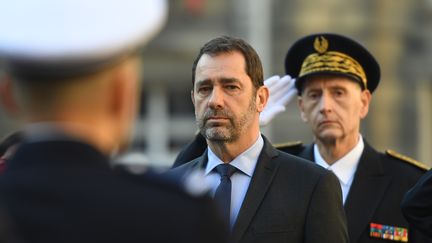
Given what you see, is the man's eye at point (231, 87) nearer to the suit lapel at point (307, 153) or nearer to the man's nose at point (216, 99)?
the man's nose at point (216, 99)

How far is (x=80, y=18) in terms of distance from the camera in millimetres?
1811

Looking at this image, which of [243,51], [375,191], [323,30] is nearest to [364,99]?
[375,191]

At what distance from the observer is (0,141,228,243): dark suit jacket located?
68.8 inches

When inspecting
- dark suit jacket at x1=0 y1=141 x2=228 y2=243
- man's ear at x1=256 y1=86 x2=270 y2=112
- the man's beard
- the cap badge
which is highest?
dark suit jacket at x1=0 y1=141 x2=228 y2=243

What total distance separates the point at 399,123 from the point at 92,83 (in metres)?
12.2

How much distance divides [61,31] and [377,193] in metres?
2.78

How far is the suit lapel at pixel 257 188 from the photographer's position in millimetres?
3449

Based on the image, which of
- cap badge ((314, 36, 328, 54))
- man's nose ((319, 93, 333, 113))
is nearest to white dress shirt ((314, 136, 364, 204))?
man's nose ((319, 93, 333, 113))

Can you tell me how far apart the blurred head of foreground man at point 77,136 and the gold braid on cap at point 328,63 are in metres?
2.86

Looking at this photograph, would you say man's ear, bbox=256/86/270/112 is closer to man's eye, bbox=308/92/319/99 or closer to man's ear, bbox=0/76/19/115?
man's eye, bbox=308/92/319/99

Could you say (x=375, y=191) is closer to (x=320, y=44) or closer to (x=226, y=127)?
(x=320, y=44)

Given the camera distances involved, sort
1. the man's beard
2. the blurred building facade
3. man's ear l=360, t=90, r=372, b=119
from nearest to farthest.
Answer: the man's beard → man's ear l=360, t=90, r=372, b=119 → the blurred building facade

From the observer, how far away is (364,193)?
14.4ft

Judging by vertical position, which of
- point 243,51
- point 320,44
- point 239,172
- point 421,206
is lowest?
point 421,206
